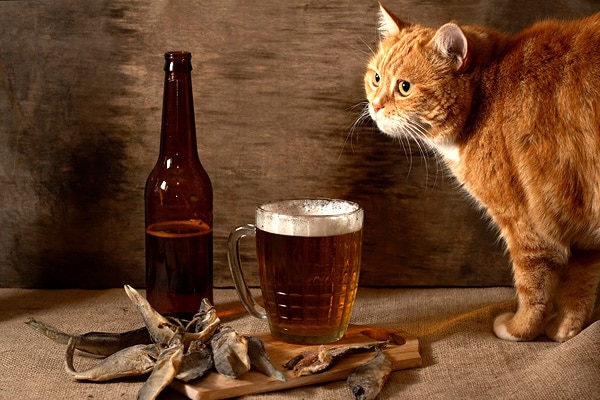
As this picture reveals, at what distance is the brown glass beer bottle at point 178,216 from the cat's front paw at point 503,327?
527 millimetres

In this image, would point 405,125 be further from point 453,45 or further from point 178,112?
point 178,112

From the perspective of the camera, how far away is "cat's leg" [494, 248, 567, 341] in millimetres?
1410

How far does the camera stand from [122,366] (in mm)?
1272

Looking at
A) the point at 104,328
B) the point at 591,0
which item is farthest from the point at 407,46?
the point at 104,328

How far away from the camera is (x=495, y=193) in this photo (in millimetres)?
1390

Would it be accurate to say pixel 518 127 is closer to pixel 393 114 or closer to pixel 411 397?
pixel 393 114

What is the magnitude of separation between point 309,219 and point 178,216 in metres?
0.32

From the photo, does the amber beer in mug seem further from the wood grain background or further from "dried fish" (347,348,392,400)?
the wood grain background

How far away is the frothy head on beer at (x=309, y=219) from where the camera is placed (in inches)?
51.8

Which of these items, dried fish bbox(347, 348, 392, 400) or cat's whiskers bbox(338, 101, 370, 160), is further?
cat's whiskers bbox(338, 101, 370, 160)

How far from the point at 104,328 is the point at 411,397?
1.91 feet

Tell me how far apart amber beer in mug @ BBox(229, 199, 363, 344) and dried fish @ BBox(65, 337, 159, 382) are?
22 centimetres

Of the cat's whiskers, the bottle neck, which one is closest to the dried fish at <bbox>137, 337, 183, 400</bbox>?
the bottle neck

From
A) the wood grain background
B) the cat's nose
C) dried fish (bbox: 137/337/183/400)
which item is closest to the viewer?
dried fish (bbox: 137/337/183/400)
